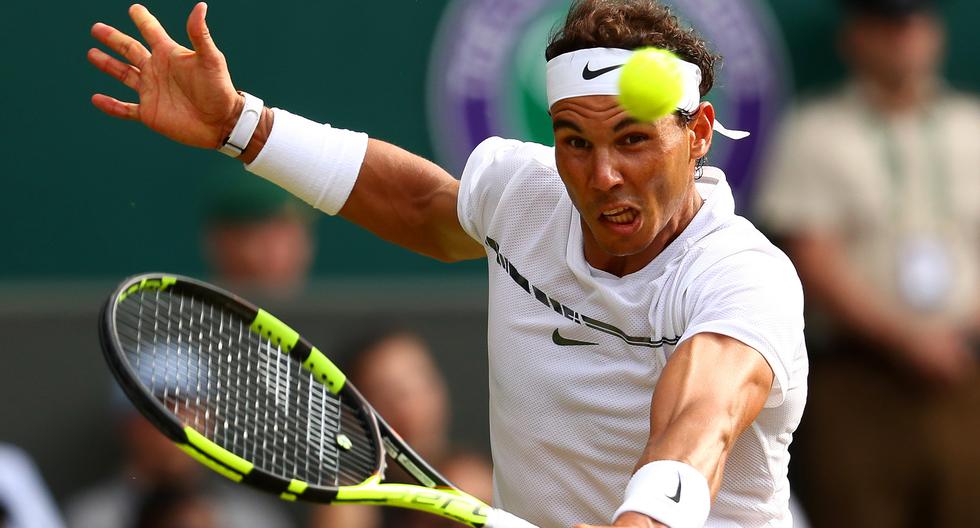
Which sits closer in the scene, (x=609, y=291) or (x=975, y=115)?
(x=609, y=291)

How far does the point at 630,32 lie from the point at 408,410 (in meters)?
3.13

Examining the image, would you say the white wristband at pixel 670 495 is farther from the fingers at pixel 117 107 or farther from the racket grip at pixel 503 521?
the fingers at pixel 117 107

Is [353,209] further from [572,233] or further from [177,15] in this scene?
[177,15]

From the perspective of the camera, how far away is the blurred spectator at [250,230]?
673 cm

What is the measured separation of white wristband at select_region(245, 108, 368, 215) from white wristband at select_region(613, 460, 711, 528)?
131 cm

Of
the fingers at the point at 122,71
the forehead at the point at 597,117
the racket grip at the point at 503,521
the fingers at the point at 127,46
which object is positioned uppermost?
the forehead at the point at 597,117

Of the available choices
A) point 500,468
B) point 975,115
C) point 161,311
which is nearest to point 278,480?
point 500,468

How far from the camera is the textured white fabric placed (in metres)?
3.31

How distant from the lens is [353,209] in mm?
4117

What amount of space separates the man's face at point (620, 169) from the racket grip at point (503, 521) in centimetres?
57

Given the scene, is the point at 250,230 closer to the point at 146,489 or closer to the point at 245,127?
the point at 146,489

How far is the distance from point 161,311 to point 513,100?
2.11m

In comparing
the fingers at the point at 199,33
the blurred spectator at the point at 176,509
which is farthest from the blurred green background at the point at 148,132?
the fingers at the point at 199,33

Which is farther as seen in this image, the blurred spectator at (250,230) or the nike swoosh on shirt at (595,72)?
the blurred spectator at (250,230)
